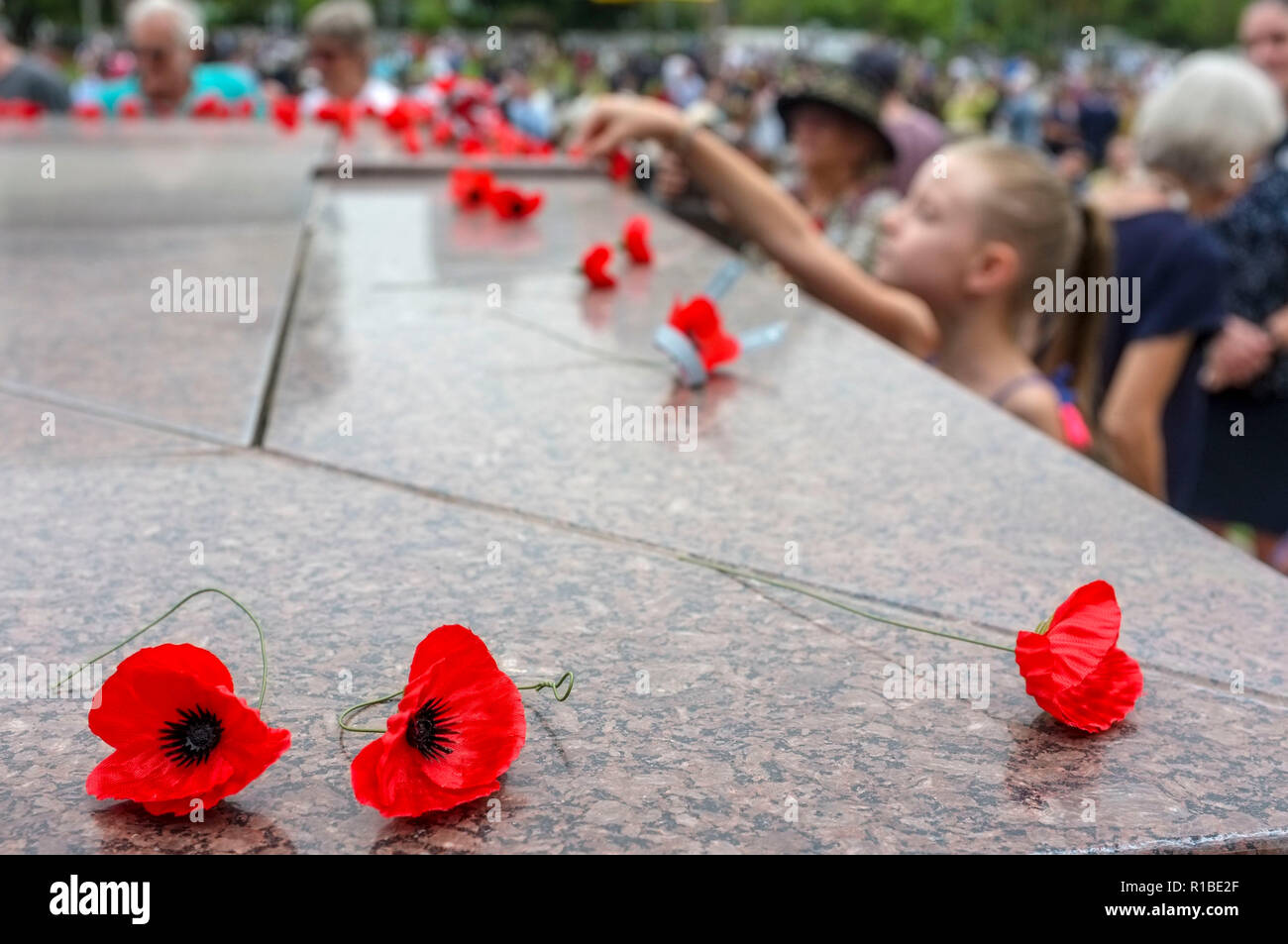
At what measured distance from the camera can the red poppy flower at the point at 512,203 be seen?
3662 mm

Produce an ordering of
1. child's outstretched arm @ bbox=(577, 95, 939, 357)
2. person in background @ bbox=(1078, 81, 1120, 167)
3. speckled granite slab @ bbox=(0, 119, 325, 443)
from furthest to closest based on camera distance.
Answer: person in background @ bbox=(1078, 81, 1120, 167)
child's outstretched arm @ bbox=(577, 95, 939, 357)
speckled granite slab @ bbox=(0, 119, 325, 443)

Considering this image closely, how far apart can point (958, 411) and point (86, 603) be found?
1372 millimetres

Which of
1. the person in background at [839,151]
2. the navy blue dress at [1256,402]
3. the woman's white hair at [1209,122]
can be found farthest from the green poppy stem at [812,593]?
the navy blue dress at [1256,402]

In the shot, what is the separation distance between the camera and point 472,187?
12.9ft

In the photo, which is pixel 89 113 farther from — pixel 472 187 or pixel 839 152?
pixel 839 152

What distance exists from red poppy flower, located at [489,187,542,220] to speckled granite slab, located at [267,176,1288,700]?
2.48 feet

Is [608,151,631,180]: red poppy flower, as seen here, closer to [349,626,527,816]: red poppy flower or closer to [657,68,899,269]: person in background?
[657,68,899,269]: person in background

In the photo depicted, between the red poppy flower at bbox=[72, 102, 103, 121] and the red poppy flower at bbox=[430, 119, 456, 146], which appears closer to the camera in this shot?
the red poppy flower at bbox=[430, 119, 456, 146]

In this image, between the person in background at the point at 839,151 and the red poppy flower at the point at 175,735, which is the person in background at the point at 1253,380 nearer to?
the person in background at the point at 839,151

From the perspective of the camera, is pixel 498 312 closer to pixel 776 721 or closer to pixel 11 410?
pixel 11 410

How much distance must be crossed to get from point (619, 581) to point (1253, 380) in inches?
140

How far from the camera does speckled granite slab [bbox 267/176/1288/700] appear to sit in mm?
1423

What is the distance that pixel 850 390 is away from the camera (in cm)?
223

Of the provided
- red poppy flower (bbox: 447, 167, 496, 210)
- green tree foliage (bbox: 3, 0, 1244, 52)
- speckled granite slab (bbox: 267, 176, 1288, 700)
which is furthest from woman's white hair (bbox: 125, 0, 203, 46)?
green tree foliage (bbox: 3, 0, 1244, 52)
